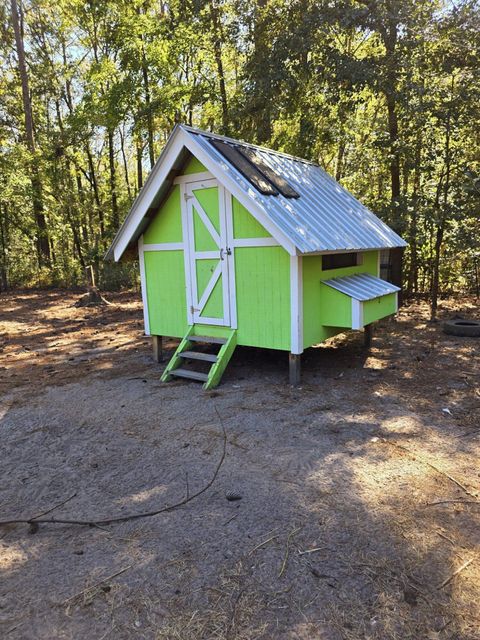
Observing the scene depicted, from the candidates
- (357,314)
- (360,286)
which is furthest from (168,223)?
(357,314)

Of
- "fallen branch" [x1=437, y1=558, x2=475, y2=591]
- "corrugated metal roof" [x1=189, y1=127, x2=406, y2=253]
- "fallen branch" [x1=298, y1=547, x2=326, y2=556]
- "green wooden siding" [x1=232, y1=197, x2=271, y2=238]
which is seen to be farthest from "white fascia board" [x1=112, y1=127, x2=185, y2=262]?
"fallen branch" [x1=437, y1=558, x2=475, y2=591]

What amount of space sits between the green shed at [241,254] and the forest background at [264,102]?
3.68m

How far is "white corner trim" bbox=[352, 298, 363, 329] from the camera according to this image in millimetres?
5758

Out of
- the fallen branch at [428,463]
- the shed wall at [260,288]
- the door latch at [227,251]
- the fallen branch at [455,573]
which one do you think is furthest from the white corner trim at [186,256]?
the fallen branch at [455,573]

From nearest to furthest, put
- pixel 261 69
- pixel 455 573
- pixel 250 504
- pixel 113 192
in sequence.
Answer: pixel 455 573 < pixel 250 504 < pixel 261 69 < pixel 113 192

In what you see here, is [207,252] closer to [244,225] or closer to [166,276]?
[244,225]

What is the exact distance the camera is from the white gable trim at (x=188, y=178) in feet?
17.4

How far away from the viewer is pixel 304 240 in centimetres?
527

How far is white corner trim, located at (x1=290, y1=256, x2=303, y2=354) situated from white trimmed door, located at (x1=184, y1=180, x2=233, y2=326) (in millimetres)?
1028

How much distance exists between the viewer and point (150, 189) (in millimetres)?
6309

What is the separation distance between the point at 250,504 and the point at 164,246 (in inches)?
180

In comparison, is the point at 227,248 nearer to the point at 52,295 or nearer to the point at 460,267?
the point at 460,267

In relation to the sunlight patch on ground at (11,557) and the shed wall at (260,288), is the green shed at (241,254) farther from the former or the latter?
the sunlight patch on ground at (11,557)

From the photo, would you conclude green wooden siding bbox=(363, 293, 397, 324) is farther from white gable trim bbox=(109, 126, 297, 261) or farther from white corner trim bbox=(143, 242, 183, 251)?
white corner trim bbox=(143, 242, 183, 251)
